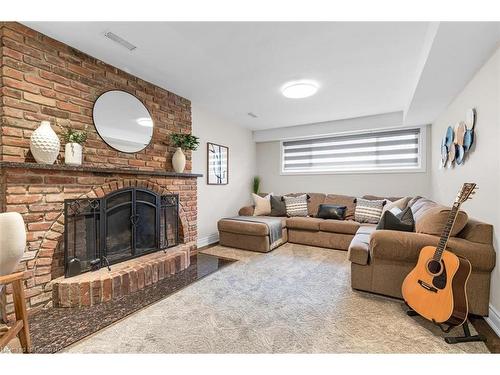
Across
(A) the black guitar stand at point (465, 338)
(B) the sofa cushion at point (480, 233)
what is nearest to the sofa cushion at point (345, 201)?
(B) the sofa cushion at point (480, 233)

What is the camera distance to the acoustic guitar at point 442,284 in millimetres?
1557

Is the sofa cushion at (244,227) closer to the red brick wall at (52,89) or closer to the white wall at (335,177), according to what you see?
the red brick wall at (52,89)

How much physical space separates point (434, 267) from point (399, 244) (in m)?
0.32

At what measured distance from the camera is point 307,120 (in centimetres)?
457

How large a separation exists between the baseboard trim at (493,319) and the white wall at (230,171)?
3.38 meters

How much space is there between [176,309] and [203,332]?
421 mm

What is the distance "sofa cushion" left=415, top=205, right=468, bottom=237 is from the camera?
5.97 feet

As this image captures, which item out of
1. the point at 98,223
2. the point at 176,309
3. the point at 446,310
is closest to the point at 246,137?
the point at 98,223

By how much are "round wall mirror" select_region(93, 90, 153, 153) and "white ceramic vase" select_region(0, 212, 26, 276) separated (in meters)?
1.26

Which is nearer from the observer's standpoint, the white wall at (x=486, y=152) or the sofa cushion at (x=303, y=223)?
the white wall at (x=486, y=152)

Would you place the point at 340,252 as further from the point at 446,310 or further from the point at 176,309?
the point at 176,309
